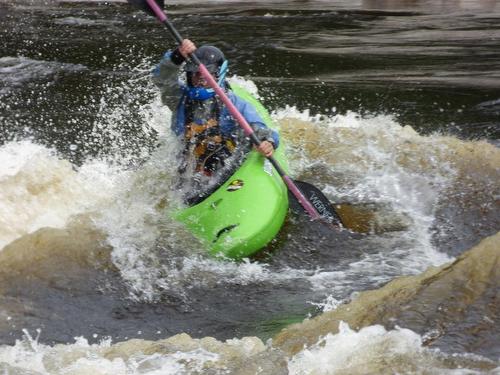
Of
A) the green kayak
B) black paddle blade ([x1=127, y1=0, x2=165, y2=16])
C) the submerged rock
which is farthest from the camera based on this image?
black paddle blade ([x1=127, y1=0, x2=165, y2=16])

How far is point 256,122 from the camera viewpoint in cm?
628

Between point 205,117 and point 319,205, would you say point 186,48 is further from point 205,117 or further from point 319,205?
point 319,205

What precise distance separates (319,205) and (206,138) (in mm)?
1020

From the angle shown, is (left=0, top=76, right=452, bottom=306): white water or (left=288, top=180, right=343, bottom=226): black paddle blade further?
(left=288, top=180, right=343, bottom=226): black paddle blade

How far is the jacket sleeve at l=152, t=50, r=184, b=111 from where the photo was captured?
637 centimetres

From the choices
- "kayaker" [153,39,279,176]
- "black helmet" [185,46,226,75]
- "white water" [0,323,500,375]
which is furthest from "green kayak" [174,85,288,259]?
"white water" [0,323,500,375]

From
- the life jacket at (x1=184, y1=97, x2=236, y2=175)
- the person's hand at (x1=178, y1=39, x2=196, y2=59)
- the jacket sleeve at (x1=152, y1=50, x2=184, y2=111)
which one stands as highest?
the person's hand at (x1=178, y1=39, x2=196, y2=59)

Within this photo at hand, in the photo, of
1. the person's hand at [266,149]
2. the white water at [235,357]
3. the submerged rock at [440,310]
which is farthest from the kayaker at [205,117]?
the white water at [235,357]

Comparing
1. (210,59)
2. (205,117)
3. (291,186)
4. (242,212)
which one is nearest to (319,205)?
(291,186)

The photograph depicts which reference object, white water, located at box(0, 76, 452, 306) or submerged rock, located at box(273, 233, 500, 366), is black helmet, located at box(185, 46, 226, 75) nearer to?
white water, located at box(0, 76, 452, 306)

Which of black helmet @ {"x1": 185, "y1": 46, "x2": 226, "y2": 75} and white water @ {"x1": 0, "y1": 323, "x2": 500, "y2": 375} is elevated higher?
black helmet @ {"x1": 185, "y1": 46, "x2": 226, "y2": 75}

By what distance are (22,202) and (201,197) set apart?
160 centimetres

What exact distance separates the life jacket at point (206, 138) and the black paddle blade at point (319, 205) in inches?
24.8

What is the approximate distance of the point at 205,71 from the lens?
6105 mm
